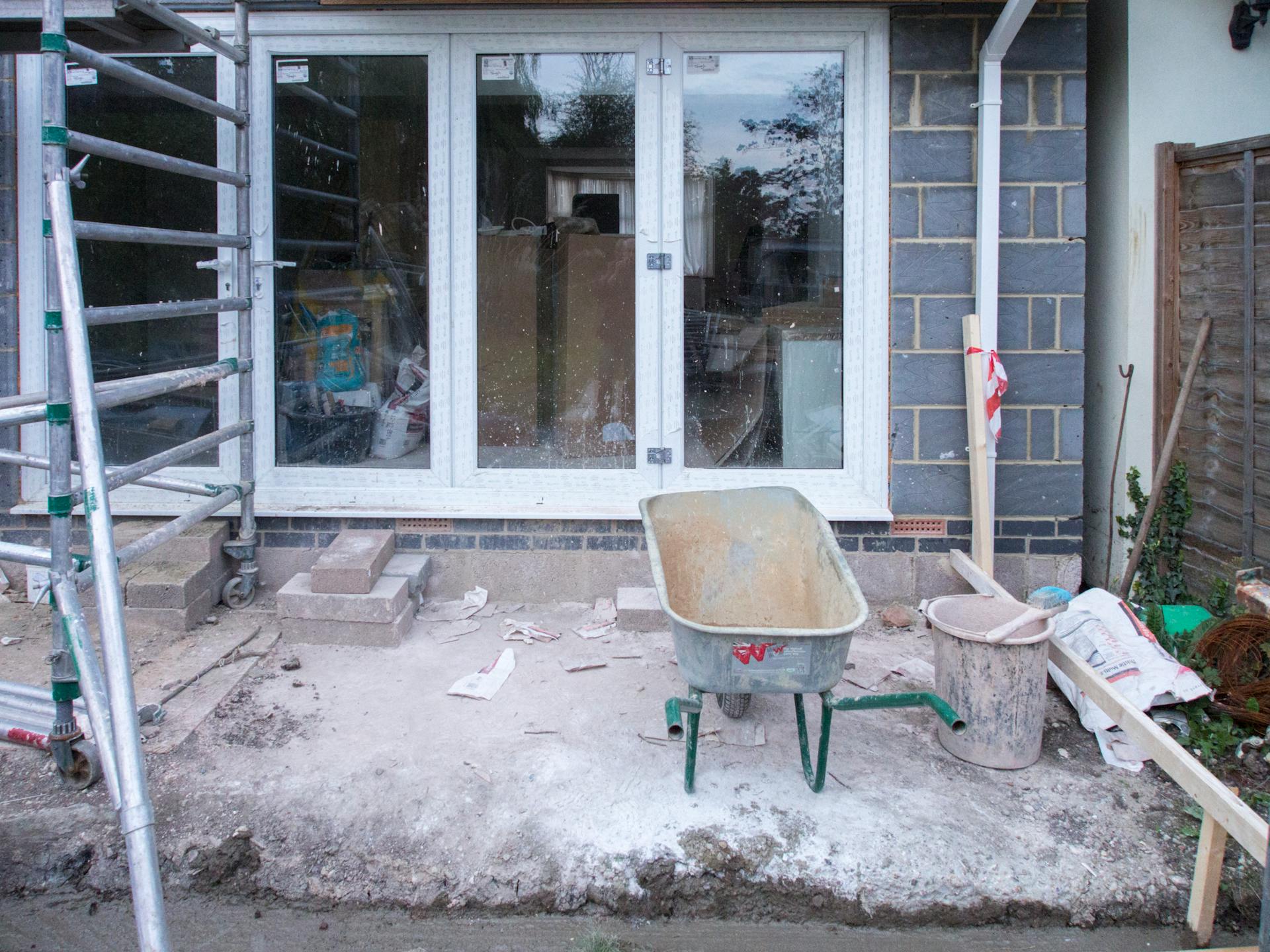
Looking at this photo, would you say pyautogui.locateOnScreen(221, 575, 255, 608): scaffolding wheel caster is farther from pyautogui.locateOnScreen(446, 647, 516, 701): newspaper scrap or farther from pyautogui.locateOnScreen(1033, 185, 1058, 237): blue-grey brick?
pyautogui.locateOnScreen(1033, 185, 1058, 237): blue-grey brick

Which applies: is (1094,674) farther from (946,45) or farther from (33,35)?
(33,35)

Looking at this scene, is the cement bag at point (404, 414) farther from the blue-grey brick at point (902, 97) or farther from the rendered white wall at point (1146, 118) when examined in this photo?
the rendered white wall at point (1146, 118)

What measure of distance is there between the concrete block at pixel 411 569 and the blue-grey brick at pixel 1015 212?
126 inches

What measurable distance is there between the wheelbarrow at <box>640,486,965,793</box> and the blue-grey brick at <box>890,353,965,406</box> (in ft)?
4.21

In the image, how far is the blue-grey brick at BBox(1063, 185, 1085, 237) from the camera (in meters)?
5.00

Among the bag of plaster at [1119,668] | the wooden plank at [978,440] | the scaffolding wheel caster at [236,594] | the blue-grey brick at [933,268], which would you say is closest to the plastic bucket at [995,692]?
the bag of plaster at [1119,668]

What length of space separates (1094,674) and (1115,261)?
269 cm

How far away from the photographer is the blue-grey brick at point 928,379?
5086mm

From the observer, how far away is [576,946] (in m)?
2.96

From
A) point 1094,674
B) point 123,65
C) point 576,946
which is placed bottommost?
point 576,946

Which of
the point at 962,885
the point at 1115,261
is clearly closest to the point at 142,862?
the point at 962,885

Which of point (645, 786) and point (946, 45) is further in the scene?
point (946, 45)

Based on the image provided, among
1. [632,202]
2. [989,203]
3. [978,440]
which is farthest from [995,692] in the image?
[632,202]

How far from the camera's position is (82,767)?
3.48 m
